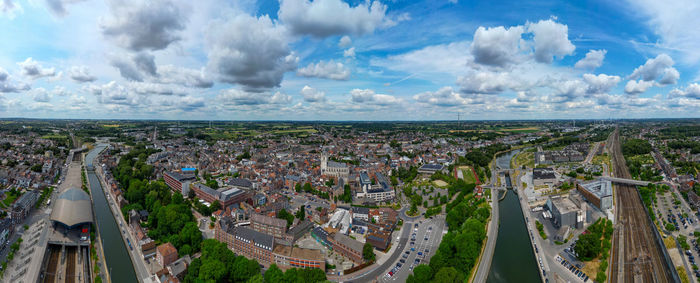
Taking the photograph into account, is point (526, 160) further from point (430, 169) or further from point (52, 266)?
point (52, 266)

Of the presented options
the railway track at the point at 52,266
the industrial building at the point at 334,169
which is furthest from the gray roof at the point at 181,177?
the industrial building at the point at 334,169

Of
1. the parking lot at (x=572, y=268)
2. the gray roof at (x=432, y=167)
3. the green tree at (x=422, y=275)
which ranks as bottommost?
the parking lot at (x=572, y=268)

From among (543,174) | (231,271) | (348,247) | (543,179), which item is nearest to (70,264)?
(231,271)

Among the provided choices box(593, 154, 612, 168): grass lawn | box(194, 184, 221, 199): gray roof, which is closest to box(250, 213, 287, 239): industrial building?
box(194, 184, 221, 199): gray roof

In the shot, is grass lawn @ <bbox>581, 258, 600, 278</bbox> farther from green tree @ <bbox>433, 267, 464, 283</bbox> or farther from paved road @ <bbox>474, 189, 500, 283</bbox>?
green tree @ <bbox>433, 267, 464, 283</bbox>

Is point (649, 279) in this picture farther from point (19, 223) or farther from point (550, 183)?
point (19, 223)

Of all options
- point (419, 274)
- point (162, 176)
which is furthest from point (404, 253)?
point (162, 176)

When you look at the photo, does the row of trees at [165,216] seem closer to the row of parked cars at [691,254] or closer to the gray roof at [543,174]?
the row of parked cars at [691,254]
